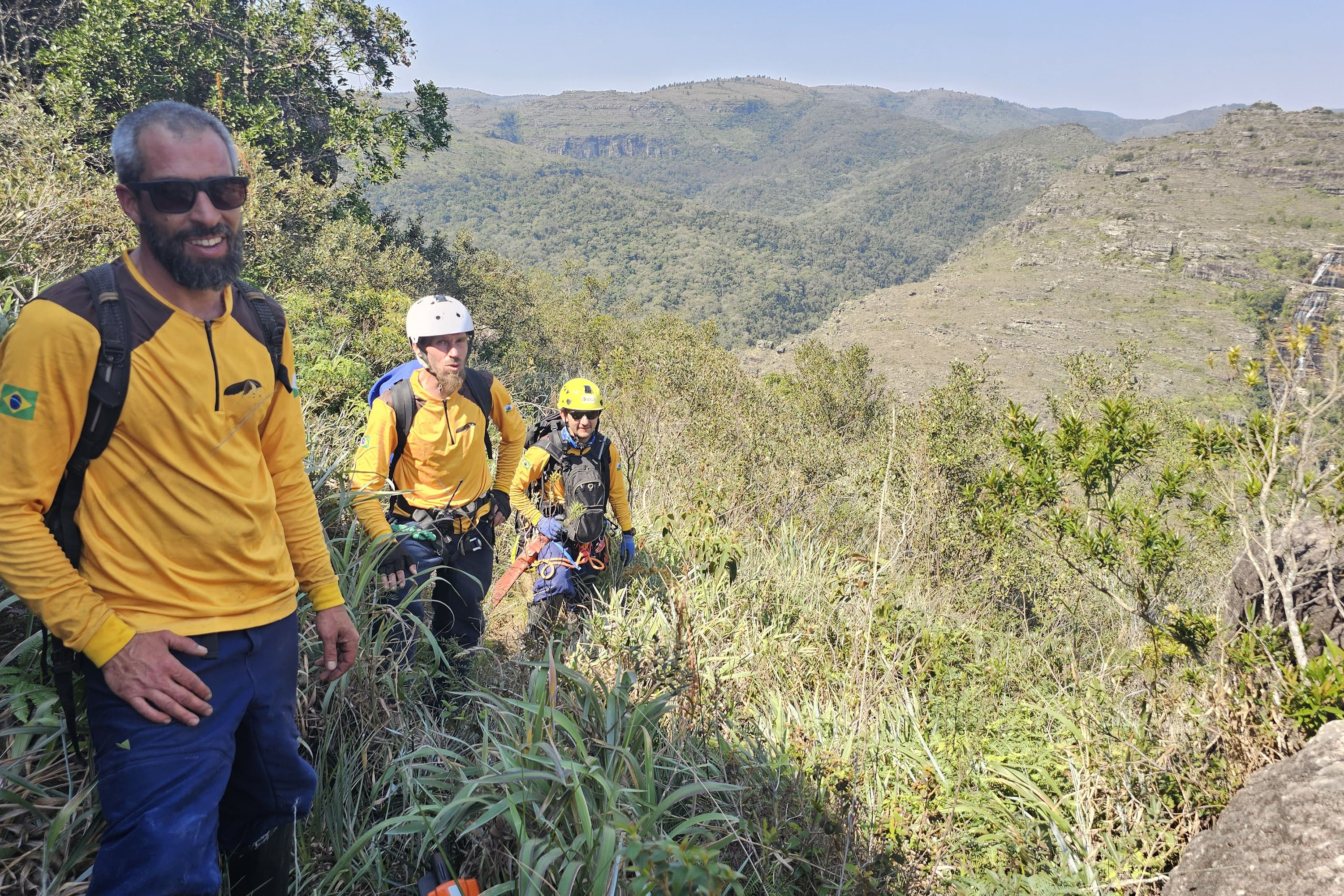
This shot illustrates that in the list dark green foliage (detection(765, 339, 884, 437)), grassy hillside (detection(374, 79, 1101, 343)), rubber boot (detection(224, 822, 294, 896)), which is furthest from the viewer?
grassy hillside (detection(374, 79, 1101, 343))

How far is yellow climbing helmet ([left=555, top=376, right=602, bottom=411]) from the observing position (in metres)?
4.26

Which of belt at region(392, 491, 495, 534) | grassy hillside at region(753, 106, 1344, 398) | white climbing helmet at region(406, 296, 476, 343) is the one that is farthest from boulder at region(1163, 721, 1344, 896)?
grassy hillside at region(753, 106, 1344, 398)

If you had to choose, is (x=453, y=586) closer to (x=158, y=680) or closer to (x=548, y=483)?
(x=548, y=483)

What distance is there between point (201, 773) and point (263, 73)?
1903 cm

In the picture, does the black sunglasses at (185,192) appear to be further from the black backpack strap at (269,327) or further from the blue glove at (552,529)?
the blue glove at (552,529)

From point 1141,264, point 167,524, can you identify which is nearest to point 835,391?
point 167,524

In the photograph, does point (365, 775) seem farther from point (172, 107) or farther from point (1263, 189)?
point (1263, 189)

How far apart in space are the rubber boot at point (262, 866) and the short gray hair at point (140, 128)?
1646mm

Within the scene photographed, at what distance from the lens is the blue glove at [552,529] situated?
173 inches

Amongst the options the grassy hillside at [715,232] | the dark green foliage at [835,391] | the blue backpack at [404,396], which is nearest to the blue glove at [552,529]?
the blue backpack at [404,396]

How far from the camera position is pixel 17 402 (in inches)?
53.1

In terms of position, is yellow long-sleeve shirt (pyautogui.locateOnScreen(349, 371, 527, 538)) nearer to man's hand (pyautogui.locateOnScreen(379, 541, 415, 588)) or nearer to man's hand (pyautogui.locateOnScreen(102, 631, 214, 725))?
man's hand (pyautogui.locateOnScreen(379, 541, 415, 588))

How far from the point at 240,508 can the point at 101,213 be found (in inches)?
223

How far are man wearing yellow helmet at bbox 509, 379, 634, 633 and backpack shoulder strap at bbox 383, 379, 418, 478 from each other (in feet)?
3.30
